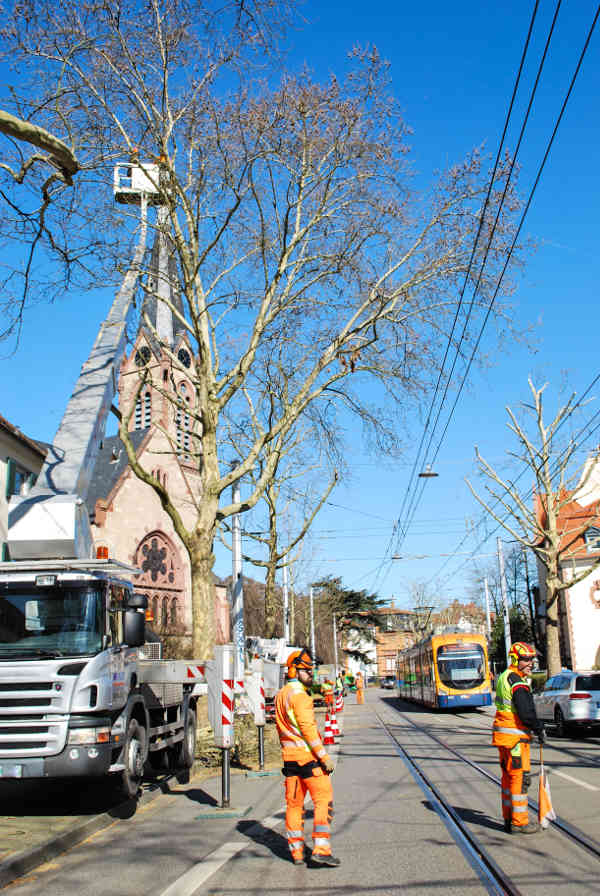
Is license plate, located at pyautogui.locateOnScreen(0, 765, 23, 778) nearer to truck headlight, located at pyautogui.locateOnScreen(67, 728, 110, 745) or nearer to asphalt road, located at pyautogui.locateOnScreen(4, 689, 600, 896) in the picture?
truck headlight, located at pyautogui.locateOnScreen(67, 728, 110, 745)

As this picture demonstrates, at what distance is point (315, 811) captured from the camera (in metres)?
6.80

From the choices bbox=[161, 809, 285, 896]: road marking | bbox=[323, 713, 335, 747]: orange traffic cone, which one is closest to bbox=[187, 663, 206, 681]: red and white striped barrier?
bbox=[161, 809, 285, 896]: road marking

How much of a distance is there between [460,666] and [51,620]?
84.5 feet

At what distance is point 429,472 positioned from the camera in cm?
2600

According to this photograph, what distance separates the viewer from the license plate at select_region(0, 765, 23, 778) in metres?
8.94

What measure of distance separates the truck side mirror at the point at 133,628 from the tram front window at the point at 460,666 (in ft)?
82.1

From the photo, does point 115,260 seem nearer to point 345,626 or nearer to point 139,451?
point 139,451

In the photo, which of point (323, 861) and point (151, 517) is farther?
point (151, 517)

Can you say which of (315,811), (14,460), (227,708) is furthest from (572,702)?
(14,460)

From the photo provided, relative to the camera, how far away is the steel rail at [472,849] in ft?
19.2

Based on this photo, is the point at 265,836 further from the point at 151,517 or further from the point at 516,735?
the point at 151,517

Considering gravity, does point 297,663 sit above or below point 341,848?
above

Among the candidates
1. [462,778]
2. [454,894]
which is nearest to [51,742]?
[454,894]

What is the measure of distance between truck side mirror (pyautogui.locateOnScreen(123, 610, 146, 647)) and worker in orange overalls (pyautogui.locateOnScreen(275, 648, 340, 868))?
3.31m
